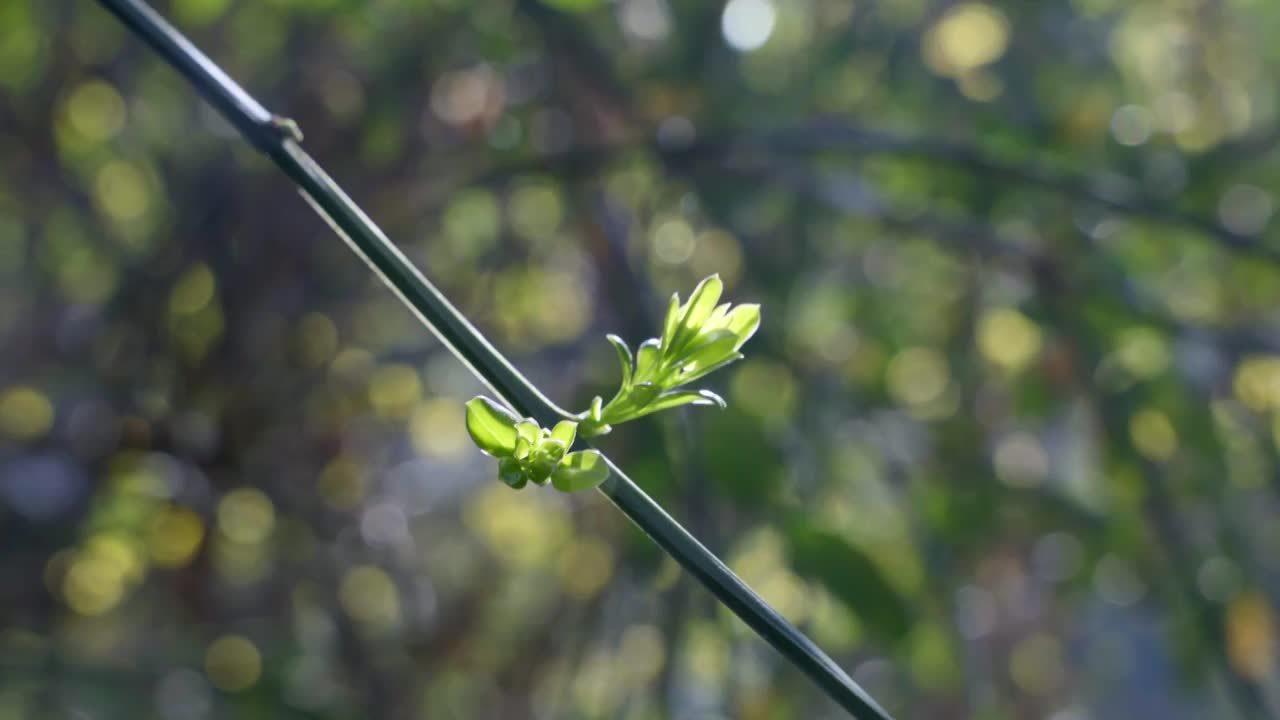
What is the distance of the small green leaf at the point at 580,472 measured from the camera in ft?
1.17

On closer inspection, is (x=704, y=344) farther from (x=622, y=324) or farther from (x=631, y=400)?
(x=622, y=324)

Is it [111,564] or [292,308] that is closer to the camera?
[292,308]

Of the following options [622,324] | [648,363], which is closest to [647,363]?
[648,363]

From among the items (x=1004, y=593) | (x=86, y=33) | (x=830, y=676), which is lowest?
(x=1004, y=593)

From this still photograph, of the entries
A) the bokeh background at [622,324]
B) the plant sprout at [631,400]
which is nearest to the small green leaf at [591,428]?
the plant sprout at [631,400]

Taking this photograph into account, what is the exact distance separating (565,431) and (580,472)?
0.06 ft

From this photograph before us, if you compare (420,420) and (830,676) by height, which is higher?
(830,676)

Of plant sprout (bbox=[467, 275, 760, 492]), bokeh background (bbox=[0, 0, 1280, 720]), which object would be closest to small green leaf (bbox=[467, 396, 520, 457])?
plant sprout (bbox=[467, 275, 760, 492])

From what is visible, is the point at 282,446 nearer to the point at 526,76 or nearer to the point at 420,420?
the point at 420,420

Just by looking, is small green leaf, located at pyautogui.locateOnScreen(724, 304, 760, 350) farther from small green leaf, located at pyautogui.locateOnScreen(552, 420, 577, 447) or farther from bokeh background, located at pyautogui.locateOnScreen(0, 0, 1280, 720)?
bokeh background, located at pyautogui.locateOnScreen(0, 0, 1280, 720)

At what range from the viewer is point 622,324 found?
135cm

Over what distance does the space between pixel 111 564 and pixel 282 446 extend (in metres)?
0.28

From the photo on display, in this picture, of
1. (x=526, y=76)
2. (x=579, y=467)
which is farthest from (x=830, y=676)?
(x=526, y=76)

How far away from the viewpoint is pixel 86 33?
1.59 m
